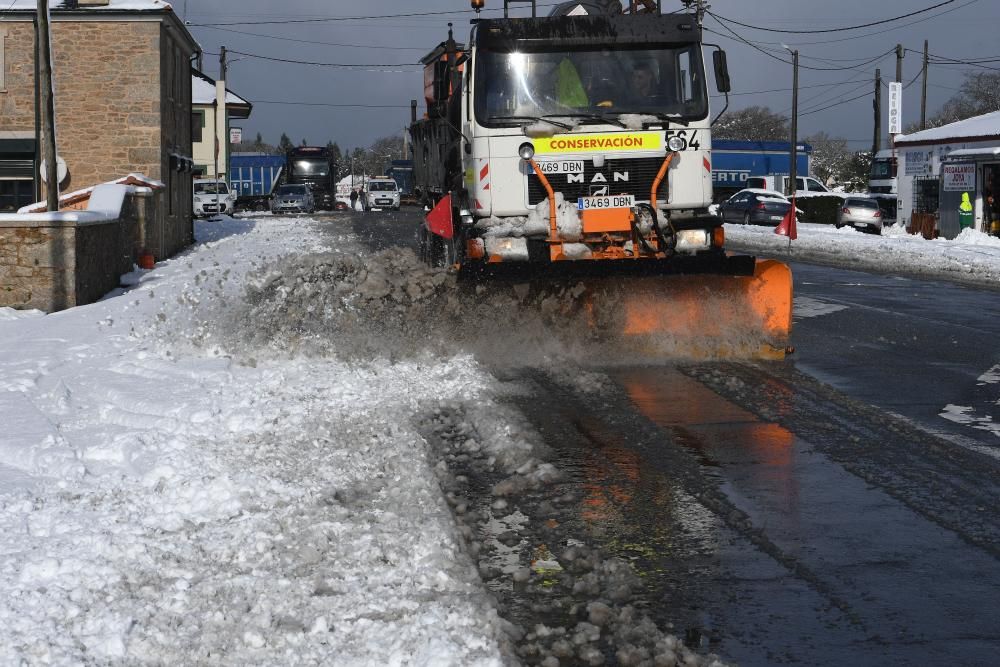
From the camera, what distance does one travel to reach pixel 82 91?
3238cm

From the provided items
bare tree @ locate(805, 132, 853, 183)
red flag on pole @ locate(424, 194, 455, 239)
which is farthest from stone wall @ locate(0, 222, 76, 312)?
bare tree @ locate(805, 132, 853, 183)

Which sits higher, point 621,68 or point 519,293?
point 621,68

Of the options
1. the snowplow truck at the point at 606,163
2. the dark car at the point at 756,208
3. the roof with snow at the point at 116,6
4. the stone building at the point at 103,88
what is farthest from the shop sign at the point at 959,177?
the snowplow truck at the point at 606,163

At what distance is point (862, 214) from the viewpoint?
41.3m

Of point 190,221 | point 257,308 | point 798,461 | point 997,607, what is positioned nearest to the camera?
point 997,607

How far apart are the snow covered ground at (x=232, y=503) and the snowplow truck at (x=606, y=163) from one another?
1341mm

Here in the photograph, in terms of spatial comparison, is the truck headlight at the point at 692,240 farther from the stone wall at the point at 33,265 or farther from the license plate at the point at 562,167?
the stone wall at the point at 33,265

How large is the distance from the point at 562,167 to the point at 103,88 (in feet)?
79.4

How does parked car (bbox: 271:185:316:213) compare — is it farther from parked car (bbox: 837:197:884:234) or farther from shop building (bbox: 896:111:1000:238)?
shop building (bbox: 896:111:1000:238)

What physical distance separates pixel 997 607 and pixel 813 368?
19.9 ft

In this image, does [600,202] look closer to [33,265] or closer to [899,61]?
[33,265]

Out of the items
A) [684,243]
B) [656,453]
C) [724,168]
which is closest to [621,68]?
[684,243]

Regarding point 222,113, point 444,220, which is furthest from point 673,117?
point 222,113

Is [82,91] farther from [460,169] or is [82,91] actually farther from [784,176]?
[784,176]
